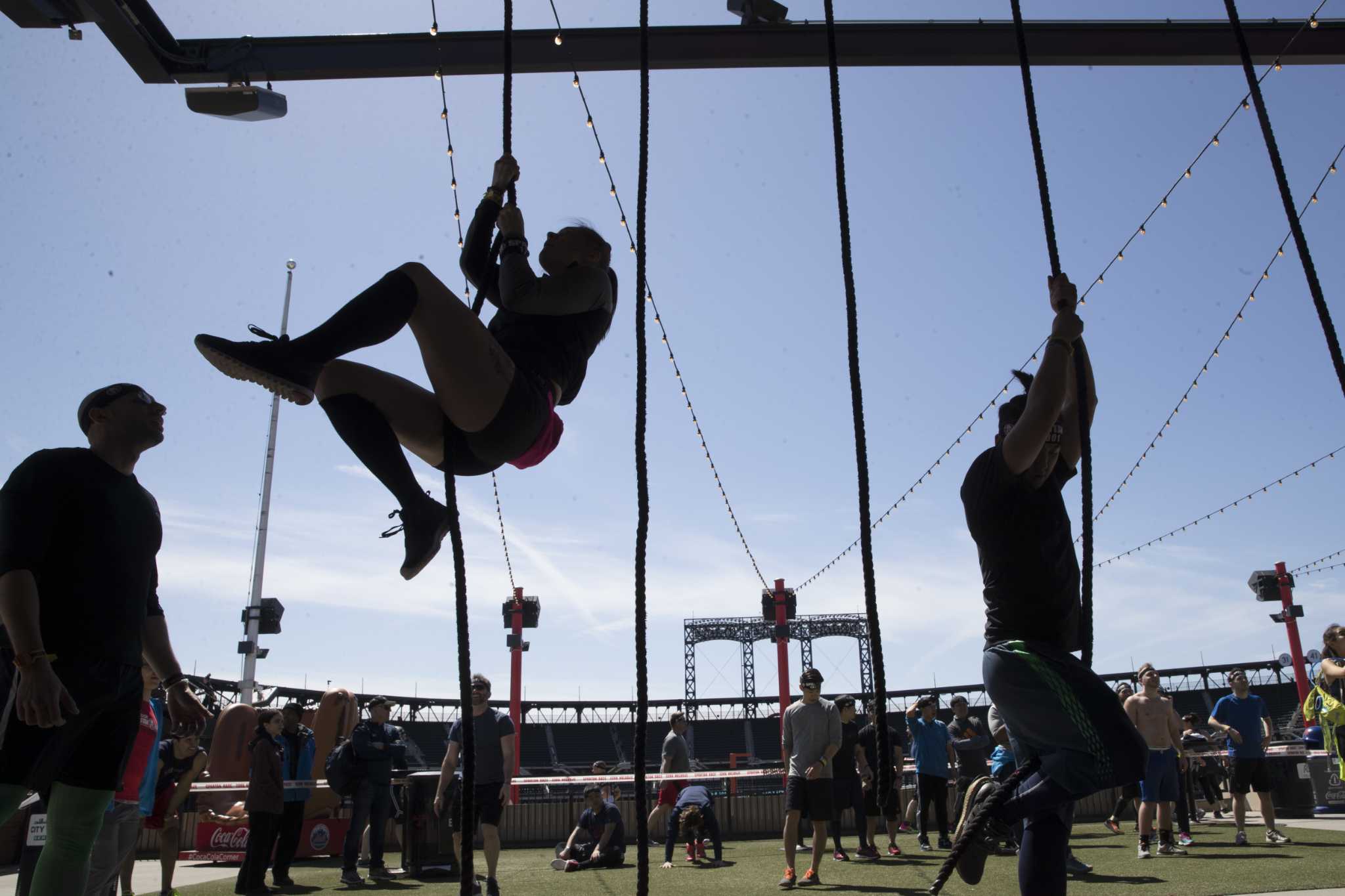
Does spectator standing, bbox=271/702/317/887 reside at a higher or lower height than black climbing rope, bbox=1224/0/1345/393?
lower

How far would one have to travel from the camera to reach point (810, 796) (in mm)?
6613

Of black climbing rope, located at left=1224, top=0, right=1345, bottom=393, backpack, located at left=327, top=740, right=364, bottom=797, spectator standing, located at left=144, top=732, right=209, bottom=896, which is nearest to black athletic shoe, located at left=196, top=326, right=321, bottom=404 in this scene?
black climbing rope, located at left=1224, top=0, right=1345, bottom=393

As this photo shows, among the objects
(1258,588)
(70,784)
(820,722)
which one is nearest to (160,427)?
(70,784)

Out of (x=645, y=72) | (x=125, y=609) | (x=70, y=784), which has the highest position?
(x=645, y=72)

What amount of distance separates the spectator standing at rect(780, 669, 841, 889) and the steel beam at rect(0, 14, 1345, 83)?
172 inches

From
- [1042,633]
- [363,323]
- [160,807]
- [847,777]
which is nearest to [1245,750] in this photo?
[847,777]

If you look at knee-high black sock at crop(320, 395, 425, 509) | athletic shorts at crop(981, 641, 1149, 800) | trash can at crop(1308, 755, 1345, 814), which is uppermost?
knee-high black sock at crop(320, 395, 425, 509)

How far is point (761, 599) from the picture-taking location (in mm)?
16953

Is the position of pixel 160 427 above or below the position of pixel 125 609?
above

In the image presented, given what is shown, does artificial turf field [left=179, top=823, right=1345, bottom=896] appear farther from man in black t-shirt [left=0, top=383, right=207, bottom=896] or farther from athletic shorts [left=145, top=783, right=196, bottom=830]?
man in black t-shirt [left=0, top=383, right=207, bottom=896]

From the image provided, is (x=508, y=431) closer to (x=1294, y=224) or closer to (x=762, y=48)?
(x=1294, y=224)

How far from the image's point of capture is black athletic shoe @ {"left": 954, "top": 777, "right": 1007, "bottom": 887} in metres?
2.29

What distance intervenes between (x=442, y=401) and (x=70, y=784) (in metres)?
1.31

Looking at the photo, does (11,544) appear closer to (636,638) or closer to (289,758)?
(636,638)
